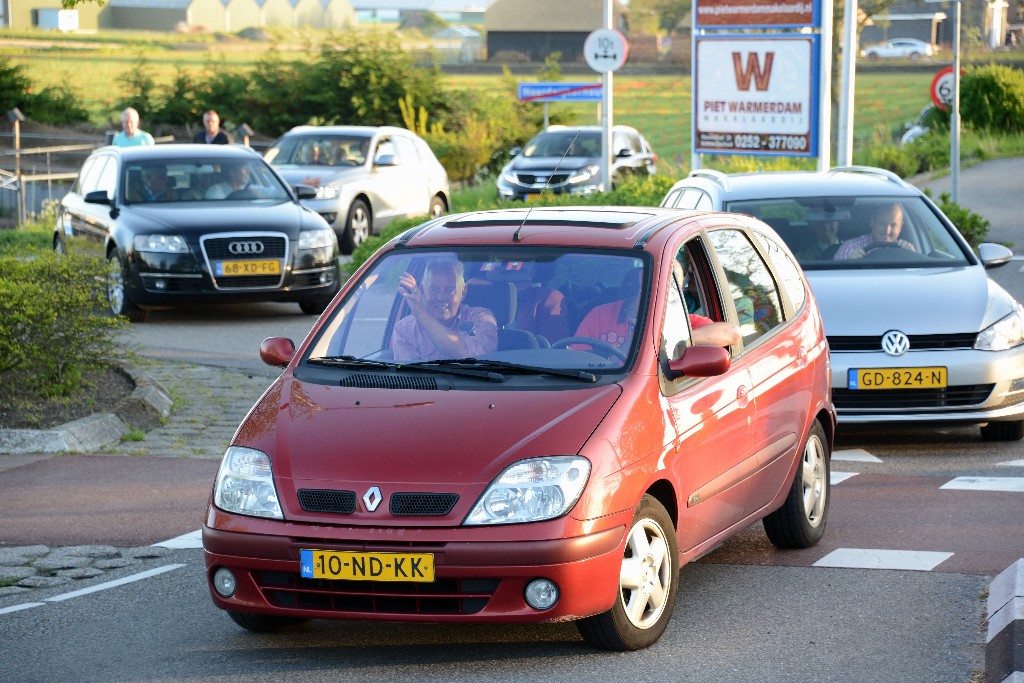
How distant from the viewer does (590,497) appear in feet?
18.6

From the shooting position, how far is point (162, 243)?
632 inches

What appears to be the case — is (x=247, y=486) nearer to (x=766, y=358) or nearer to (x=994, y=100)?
(x=766, y=358)

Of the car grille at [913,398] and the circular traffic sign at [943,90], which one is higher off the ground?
the circular traffic sign at [943,90]

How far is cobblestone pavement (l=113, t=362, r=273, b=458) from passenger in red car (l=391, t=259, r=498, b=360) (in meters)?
3.81

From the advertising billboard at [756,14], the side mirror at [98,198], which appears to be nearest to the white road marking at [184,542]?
the side mirror at [98,198]

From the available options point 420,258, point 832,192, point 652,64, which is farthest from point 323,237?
point 652,64

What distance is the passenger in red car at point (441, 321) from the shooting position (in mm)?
6516

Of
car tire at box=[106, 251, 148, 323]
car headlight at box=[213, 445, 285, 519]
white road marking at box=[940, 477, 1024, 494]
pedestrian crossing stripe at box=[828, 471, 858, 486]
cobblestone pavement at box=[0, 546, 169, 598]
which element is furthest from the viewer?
car tire at box=[106, 251, 148, 323]

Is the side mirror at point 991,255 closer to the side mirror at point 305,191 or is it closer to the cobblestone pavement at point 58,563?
the cobblestone pavement at point 58,563

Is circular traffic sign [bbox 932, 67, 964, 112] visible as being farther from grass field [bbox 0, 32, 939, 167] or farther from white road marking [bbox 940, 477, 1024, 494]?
white road marking [bbox 940, 477, 1024, 494]

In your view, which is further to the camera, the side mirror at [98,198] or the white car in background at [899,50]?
the white car in background at [899,50]

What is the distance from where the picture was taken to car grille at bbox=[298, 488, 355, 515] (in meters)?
5.71

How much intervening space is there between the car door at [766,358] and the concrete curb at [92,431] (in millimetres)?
4720

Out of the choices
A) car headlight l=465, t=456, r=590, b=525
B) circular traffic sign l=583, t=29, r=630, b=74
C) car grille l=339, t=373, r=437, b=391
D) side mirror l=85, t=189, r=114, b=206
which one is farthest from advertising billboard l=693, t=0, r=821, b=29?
car headlight l=465, t=456, r=590, b=525
